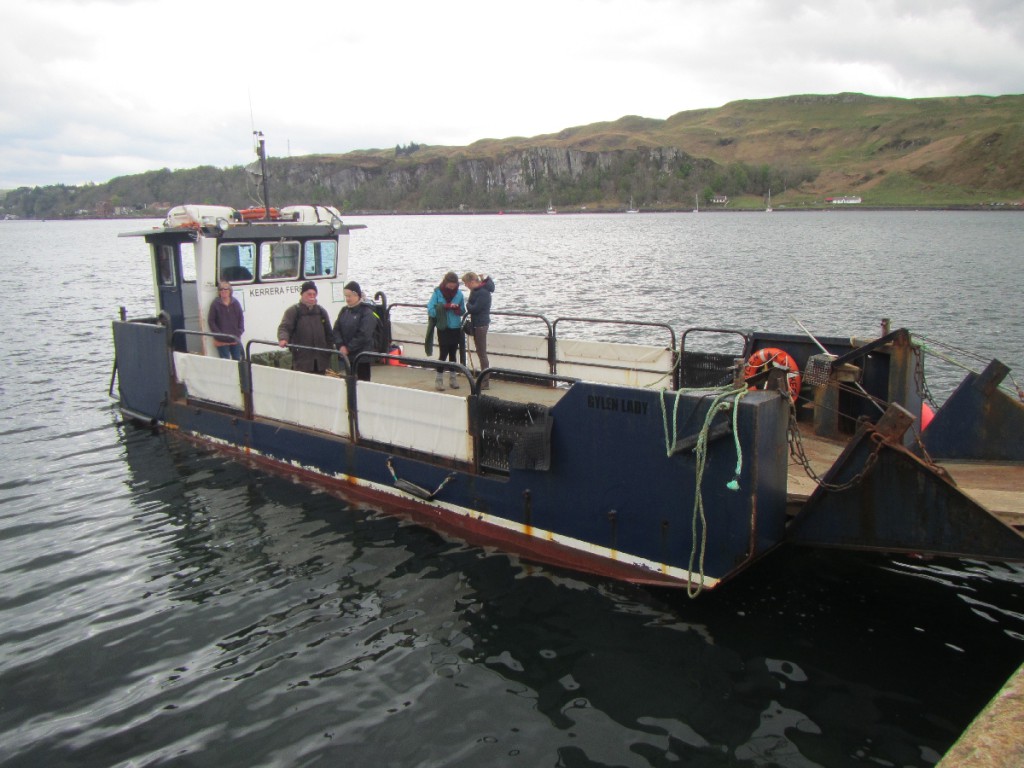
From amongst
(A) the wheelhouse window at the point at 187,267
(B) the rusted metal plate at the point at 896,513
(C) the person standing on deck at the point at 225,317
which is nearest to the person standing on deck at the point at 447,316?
(C) the person standing on deck at the point at 225,317

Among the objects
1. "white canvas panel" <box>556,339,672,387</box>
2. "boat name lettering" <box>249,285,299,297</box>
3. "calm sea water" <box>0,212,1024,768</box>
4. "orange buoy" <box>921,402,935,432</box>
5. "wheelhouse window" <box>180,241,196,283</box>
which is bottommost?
"calm sea water" <box>0,212,1024,768</box>

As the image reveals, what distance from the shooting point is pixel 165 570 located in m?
8.31

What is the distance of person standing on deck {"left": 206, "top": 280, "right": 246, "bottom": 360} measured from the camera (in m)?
11.8

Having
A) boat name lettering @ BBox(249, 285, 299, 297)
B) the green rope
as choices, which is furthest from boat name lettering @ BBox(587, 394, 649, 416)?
boat name lettering @ BBox(249, 285, 299, 297)

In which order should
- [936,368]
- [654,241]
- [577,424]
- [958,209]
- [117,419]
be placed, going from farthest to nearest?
[958,209], [654,241], [936,368], [117,419], [577,424]

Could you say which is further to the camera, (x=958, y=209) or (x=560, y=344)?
(x=958, y=209)

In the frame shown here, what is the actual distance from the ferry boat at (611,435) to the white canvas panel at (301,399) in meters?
0.03

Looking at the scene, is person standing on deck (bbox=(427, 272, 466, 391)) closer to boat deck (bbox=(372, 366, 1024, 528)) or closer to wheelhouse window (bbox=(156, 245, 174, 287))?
boat deck (bbox=(372, 366, 1024, 528))

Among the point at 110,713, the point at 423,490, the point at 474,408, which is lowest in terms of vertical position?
the point at 110,713

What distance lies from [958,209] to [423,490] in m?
159

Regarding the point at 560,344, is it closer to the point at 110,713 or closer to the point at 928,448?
the point at 928,448

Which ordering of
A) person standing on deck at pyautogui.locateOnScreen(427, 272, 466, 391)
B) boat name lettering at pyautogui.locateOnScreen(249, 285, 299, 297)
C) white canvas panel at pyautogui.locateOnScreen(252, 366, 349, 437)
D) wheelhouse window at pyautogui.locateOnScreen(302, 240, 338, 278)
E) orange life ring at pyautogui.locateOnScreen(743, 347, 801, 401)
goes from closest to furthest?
orange life ring at pyautogui.locateOnScreen(743, 347, 801, 401) < white canvas panel at pyautogui.locateOnScreen(252, 366, 349, 437) < person standing on deck at pyautogui.locateOnScreen(427, 272, 466, 391) < boat name lettering at pyautogui.locateOnScreen(249, 285, 299, 297) < wheelhouse window at pyautogui.locateOnScreen(302, 240, 338, 278)

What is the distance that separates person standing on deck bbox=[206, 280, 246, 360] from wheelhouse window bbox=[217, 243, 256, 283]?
1.41 feet

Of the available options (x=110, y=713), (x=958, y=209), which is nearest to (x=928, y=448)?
(x=110, y=713)
